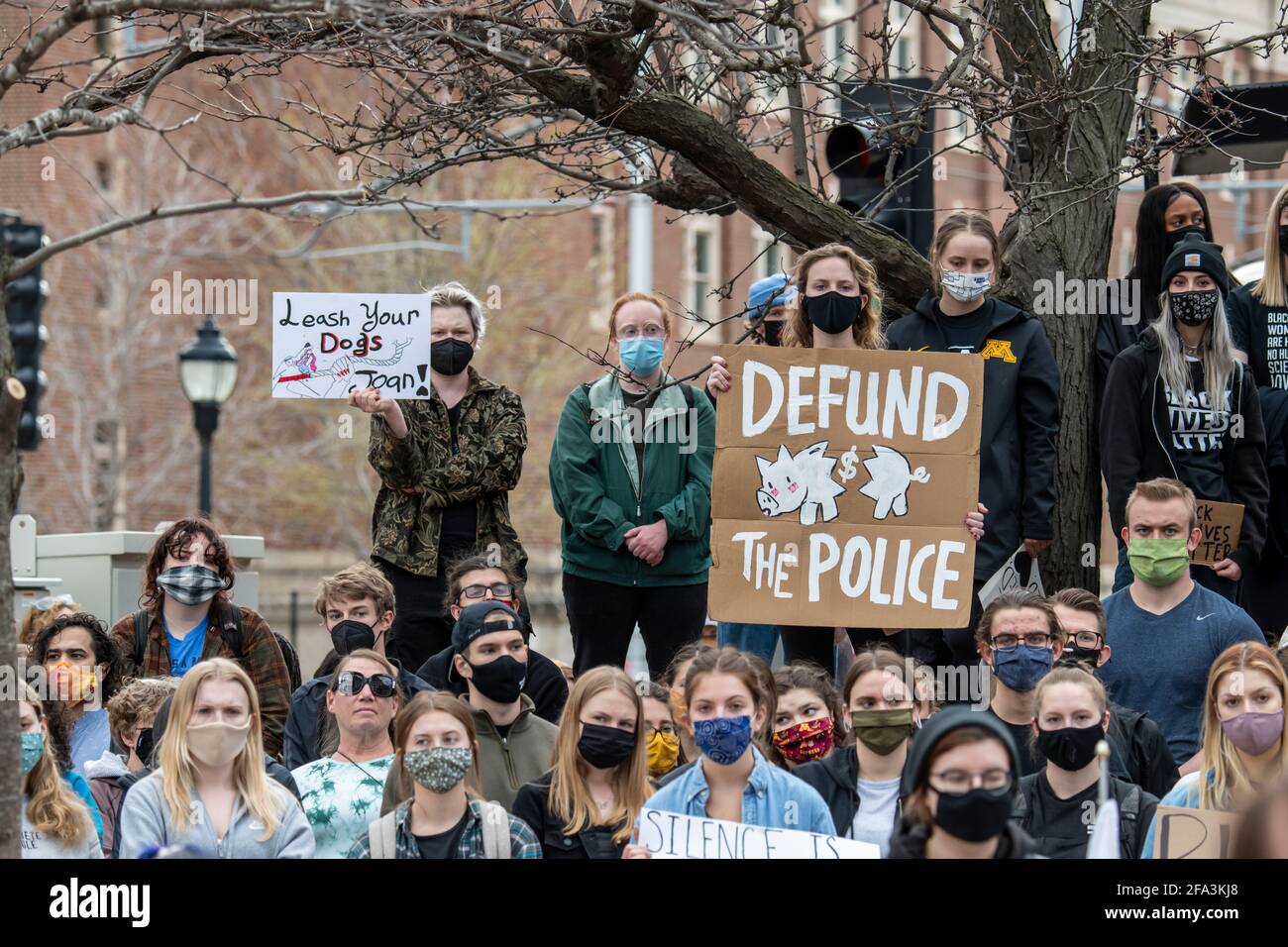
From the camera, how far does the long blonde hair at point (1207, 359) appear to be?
9281 millimetres

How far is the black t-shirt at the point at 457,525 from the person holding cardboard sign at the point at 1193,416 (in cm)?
290

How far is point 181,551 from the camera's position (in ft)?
29.3

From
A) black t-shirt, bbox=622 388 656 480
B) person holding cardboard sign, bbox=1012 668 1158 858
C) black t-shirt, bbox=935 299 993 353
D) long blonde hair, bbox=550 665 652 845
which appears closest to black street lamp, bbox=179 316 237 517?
black t-shirt, bbox=622 388 656 480

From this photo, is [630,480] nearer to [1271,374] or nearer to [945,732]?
[1271,374]

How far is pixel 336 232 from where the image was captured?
3284 centimetres

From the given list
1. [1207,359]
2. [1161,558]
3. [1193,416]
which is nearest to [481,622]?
[1161,558]

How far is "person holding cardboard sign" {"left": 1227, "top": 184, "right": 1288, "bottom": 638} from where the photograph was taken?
966 centimetres

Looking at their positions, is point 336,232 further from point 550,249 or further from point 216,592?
point 216,592

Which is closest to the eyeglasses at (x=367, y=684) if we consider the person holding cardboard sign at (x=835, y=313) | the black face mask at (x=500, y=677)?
the black face mask at (x=500, y=677)

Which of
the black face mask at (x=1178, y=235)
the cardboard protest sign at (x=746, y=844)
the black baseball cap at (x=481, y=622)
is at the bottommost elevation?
the cardboard protest sign at (x=746, y=844)

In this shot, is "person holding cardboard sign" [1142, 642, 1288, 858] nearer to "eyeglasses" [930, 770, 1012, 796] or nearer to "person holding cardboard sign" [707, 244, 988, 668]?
"person holding cardboard sign" [707, 244, 988, 668]

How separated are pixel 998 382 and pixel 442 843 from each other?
3611mm

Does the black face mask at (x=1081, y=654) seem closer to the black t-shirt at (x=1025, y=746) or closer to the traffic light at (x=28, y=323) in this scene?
the black t-shirt at (x=1025, y=746)
